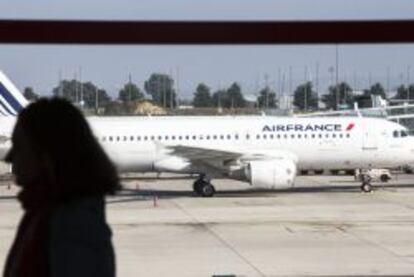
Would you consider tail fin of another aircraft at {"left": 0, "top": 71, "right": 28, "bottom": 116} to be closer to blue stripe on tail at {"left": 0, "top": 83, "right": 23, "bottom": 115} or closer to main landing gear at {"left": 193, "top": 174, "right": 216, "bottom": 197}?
blue stripe on tail at {"left": 0, "top": 83, "right": 23, "bottom": 115}

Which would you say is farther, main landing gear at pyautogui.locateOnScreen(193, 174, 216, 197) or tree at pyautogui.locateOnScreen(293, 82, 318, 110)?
tree at pyautogui.locateOnScreen(293, 82, 318, 110)

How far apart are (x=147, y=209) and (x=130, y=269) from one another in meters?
12.3

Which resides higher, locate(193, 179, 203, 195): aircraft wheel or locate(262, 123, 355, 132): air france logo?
locate(262, 123, 355, 132): air france logo

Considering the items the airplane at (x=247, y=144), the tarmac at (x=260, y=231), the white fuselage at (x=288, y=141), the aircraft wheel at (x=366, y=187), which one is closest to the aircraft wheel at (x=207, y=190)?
the airplane at (x=247, y=144)

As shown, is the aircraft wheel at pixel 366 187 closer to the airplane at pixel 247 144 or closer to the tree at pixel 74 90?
the airplane at pixel 247 144

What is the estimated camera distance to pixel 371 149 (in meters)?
31.7

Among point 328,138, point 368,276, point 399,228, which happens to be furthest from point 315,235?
point 328,138

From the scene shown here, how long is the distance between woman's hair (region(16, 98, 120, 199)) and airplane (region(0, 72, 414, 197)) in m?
28.0

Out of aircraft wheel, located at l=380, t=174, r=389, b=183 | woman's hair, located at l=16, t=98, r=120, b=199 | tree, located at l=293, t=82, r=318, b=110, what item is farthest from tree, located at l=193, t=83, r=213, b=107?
woman's hair, located at l=16, t=98, r=120, b=199

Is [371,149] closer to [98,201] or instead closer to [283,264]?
[283,264]

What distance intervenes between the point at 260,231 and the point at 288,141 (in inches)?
463

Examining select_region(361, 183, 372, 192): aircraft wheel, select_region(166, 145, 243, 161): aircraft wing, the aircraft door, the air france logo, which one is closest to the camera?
select_region(166, 145, 243, 161): aircraft wing

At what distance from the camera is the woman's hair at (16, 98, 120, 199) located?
262 centimetres

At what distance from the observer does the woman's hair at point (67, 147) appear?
2.62m
